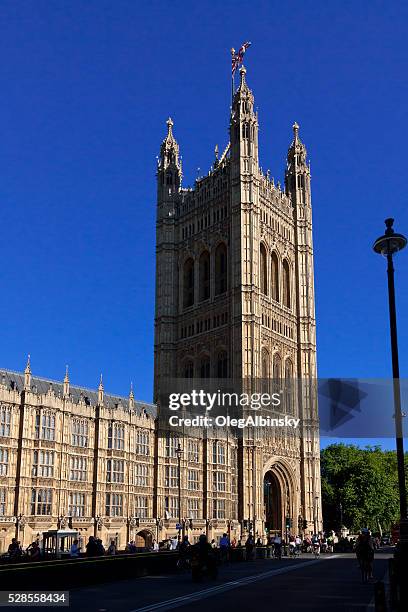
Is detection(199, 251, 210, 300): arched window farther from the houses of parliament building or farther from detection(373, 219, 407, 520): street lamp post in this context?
detection(373, 219, 407, 520): street lamp post

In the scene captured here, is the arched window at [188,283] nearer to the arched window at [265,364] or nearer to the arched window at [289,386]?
the arched window at [265,364]

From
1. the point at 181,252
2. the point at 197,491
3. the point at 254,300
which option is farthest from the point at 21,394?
the point at 181,252

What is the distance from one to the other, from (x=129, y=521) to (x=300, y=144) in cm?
6196

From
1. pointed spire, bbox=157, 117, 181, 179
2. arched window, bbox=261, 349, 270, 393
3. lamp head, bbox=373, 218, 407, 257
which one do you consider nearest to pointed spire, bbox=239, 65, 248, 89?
pointed spire, bbox=157, 117, 181, 179

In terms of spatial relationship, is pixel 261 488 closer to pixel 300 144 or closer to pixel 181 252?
pixel 181 252

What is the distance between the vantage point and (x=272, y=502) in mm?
85750

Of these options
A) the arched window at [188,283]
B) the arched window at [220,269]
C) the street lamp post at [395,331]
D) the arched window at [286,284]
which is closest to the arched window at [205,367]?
the arched window at [220,269]

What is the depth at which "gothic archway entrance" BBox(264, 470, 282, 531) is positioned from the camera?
278 ft

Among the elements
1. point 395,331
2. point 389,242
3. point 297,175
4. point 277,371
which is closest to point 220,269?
point 277,371

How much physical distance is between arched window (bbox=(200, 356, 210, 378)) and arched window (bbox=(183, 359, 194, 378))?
2.03 meters

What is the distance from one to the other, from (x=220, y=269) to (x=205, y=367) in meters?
11.9

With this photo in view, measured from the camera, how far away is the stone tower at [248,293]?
83.2 meters

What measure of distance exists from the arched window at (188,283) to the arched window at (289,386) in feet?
46.1

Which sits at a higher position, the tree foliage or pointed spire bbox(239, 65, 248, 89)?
pointed spire bbox(239, 65, 248, 89)
